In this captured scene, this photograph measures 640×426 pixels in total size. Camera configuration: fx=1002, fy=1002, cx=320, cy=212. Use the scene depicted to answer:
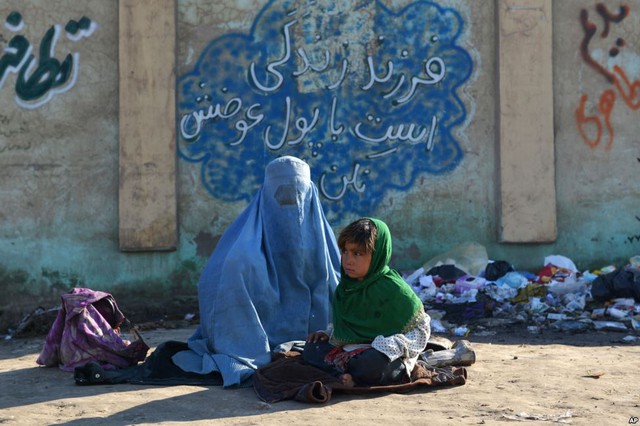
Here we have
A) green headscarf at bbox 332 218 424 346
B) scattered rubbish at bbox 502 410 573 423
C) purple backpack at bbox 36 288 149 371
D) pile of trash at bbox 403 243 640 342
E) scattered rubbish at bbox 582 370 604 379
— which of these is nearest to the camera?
scattered rubbish at bbox 502 410 573 423

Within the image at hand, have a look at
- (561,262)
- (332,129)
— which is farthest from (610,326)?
(332,129)

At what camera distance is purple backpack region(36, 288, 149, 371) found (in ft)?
18.5

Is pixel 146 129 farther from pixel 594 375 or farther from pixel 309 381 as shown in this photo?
pixel 594 375

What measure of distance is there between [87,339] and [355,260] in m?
1.75

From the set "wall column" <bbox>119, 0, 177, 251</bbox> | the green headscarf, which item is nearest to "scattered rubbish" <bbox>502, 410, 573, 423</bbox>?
the green headscarf

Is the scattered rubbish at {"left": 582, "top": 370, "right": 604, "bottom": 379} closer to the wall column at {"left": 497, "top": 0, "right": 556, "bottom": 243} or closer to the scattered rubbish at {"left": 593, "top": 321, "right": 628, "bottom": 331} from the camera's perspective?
the scattered rubbish at {"left": 593, "top": 321, "right": 628, "bottom": 331}

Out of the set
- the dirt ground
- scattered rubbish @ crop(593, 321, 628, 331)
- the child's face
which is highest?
the child's face

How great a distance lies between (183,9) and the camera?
8.57m

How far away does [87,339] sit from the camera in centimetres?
568

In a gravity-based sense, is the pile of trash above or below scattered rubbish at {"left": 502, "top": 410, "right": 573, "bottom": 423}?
above

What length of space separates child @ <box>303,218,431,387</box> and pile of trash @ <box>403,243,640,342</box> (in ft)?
7.44

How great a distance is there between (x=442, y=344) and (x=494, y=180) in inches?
141

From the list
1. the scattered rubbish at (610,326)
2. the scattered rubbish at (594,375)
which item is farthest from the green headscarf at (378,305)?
the scattered rubbish at (610,326)

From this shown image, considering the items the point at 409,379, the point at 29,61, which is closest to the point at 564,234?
the point at 409,379
